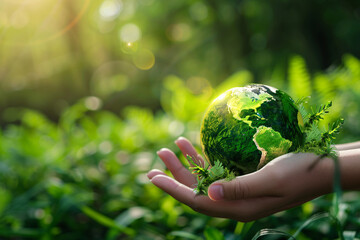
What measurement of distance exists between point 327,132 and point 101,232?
5.62ft

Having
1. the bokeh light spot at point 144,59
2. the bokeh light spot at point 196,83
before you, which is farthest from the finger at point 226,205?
the bokeh light spot at point 144,59

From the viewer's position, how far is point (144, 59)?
1158 cm

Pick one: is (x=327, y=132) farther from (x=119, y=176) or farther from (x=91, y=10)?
(x=91, y=10)

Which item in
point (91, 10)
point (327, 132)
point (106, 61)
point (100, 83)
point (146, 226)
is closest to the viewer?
point (327, 132)

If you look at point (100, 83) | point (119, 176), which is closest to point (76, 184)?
point (119, 176)

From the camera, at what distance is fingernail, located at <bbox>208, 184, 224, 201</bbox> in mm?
1050

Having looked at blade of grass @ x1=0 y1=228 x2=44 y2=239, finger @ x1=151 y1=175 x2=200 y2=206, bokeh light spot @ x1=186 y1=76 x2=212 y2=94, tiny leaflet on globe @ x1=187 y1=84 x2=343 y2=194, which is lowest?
finger @ x1=151 y1=175 x2=200 y2=206

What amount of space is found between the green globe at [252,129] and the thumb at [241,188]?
162 mm

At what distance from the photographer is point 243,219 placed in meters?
1.17

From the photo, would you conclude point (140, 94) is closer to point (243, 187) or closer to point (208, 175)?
point (208, 175)

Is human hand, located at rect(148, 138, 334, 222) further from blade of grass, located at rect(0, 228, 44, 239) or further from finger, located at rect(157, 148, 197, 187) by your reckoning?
blade of grass, located at rect(0, 228, 44, 239)

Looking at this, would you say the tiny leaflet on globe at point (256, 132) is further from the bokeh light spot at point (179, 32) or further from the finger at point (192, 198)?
the bokeh light spot at point (179, 32)

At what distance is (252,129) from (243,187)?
0.25 m

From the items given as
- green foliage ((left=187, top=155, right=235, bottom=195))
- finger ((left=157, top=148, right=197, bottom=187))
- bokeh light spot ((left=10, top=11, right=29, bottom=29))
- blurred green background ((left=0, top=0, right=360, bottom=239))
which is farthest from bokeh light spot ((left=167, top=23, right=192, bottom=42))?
green foliage ((left=187, top=155, right=235, bottom=195))
